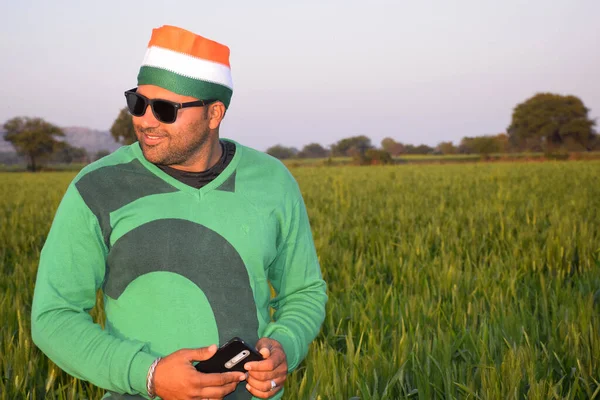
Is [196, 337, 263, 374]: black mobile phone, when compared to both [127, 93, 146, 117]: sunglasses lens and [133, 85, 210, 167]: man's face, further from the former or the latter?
[127, 93, 146, 117]: sunglasses lens

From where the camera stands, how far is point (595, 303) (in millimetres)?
4023

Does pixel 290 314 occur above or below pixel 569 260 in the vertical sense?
above

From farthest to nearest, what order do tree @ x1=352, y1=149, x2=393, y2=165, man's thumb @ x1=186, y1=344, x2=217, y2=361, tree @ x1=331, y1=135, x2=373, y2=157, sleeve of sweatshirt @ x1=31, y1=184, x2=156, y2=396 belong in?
tree @ x1=331, y1=135, x2=373, y2=157 < tree @ x1=352, y1=149, x2=393, y2=165 < sleeve of sweatshirt @ x1=31, y1=184, x2=156, y2=396 < man's thumb @ x1=186, y1=344, x2=217, y2=361

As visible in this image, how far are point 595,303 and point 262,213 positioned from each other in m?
3.12

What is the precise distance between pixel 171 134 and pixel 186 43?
31 centimetres

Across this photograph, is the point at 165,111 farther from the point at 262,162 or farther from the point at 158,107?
the point at 262,162

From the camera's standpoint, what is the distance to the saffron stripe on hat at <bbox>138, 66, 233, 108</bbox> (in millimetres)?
1738

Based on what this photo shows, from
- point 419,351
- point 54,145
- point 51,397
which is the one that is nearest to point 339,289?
point 419,351

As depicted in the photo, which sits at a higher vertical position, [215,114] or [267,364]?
[215,114]

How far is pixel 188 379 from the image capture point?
4.75ft

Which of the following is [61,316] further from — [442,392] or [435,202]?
[435,202]

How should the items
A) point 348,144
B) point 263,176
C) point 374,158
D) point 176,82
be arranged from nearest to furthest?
point 176,82
point 263,176
point 374,158
point 348,144

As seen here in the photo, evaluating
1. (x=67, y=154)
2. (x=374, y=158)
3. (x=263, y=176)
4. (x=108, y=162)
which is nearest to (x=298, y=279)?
(x=263, y=176)

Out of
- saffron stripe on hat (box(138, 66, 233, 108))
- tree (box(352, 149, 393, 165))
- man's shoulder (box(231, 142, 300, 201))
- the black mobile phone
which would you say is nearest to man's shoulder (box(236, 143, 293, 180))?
man's shoulder (box(231, 142, 300, 201))
